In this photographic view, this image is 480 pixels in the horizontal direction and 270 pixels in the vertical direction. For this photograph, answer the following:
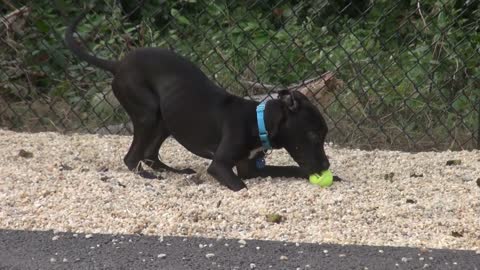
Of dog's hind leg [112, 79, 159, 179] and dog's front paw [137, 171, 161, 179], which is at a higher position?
dog's hind leg [112, 79, 159, 179]

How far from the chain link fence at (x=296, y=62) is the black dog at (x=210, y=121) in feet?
4.21

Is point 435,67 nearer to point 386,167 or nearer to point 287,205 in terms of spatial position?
point 386,167

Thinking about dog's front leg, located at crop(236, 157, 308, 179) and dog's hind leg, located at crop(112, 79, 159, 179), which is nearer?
dog's front leg, located at crop(236, 157, 308, 179)

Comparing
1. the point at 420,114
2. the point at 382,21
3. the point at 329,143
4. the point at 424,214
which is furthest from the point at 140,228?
the point at 382,21

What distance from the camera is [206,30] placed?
770 cm

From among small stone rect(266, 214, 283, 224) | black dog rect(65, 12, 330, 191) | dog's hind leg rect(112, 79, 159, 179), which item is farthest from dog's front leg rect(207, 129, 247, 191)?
small stone rect(266, 214, 283, 224)

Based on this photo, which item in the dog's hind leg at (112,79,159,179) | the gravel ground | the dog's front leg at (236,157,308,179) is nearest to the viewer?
the gravel ground

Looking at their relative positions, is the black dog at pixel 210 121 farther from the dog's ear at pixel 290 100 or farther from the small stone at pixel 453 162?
the small stone at pixel 453 162

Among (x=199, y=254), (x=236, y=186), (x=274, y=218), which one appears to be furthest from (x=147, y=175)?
(x=199, y=254)

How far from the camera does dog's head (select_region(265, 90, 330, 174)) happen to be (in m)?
5.44

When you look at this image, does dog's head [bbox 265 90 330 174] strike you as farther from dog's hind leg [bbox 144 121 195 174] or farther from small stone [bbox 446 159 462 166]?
small stone [bbox 446 159 462 166]

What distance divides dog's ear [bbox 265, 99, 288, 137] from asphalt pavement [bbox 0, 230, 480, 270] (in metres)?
1.13

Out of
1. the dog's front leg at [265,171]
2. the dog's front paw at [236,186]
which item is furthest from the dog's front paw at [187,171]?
the dog's front paw at [236,186]

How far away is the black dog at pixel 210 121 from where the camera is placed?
546 centimetres
